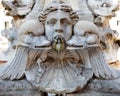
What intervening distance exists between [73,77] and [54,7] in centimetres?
47

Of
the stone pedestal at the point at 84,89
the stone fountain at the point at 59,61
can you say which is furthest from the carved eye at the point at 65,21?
the stone pedestal at the point at 84,89

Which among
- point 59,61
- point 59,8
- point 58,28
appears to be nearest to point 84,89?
point 59,61

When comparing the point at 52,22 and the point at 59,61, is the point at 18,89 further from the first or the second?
the point at 52,22

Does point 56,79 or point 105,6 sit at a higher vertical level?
point 105,6

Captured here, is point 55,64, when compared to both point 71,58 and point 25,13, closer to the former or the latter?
point 71,58

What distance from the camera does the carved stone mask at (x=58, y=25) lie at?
7.02ft

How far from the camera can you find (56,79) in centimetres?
214

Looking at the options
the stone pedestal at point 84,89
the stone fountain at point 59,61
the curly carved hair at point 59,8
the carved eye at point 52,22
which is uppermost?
the curly carved hair at point 59,8

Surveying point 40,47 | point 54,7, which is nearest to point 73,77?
point 40,47

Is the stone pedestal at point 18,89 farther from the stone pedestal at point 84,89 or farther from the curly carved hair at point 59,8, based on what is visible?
the curly carved hair at point 59,8

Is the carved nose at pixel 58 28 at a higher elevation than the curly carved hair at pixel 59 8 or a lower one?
lower

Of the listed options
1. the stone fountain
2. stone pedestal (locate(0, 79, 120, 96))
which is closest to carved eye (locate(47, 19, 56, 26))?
the stone fountain

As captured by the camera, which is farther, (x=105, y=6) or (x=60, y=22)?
(x=105, y=6)

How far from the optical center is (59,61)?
85.7 inches
